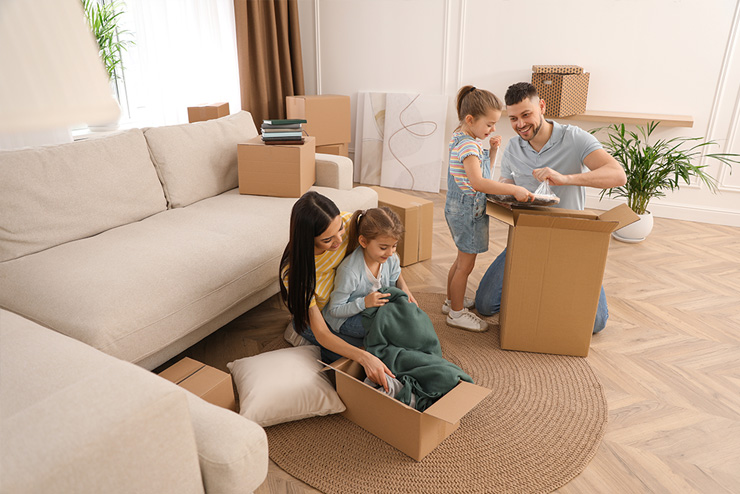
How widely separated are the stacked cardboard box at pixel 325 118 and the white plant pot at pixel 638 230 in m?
2.20

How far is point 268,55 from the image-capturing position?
14.3 feet

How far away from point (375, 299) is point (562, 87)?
2353mm

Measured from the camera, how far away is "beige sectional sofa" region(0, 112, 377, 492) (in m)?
0.88

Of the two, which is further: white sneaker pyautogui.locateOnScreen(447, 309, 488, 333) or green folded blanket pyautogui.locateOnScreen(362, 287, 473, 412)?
white sneaker pyautogui.locateOnScreen(447, 309, 488, 333)

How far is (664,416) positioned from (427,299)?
43.9 inches

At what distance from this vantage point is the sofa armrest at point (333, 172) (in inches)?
112

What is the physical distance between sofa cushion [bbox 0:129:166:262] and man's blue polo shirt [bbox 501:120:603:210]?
5.22 feet

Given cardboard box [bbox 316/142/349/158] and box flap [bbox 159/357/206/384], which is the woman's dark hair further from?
cardboard box [bbox 316/142/349/158]

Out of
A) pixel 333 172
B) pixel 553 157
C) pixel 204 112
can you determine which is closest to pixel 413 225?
pixel 333 172

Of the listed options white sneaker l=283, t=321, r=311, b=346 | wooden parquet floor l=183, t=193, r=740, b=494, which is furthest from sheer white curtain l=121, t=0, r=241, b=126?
white sneaker l=283, t=321, r=311, b=346

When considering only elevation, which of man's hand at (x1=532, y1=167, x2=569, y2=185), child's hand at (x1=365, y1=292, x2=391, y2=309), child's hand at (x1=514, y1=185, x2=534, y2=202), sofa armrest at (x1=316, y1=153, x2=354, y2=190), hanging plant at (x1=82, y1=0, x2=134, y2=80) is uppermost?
hanging plant at (x1=82, y1=0, x2=134, y2=80)

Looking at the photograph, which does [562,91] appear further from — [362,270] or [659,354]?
[362,270]

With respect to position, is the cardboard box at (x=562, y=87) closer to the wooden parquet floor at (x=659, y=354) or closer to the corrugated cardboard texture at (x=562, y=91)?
the corrugated cardboard texture at (x=562, y=91)

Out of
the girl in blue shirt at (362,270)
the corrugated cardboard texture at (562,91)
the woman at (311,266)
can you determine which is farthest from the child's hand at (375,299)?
the corrugated cardboard texture at (562,91)
